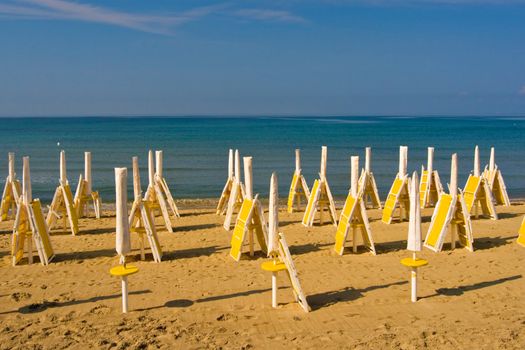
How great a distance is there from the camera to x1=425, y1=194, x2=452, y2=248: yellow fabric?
11227 millimetres

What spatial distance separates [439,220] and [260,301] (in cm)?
507

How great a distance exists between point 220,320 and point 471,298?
12.9 ft

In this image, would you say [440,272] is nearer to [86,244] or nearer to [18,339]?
[18,339]

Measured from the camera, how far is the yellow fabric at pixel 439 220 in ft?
36.8

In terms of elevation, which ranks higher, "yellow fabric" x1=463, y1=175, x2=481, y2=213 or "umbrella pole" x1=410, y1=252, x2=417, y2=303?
"yellow fabric" x1=463, y1=175, x2=481, y2=213

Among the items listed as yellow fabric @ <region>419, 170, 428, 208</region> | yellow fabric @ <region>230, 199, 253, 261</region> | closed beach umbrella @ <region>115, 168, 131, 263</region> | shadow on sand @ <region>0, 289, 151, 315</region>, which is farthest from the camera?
yellow fabric @ <region>419, 170, 428, 208</region>

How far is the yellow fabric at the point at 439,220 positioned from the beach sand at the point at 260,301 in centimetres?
30

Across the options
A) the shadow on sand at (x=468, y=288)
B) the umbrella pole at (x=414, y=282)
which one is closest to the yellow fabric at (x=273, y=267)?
the umbrella pole at (x=414, y=282)

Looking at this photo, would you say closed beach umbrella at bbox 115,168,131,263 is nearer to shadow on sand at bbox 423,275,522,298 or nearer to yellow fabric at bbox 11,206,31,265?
yellow fabric at bbox 11,206,31,265

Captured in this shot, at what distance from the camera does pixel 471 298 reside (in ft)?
27.3

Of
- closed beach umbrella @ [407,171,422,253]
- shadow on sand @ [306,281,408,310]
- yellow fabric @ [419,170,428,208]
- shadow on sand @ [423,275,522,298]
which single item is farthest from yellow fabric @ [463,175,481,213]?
closed beach umbrella @ [407,171,422,253]

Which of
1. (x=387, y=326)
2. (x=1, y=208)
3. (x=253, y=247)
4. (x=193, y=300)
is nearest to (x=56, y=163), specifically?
(x=1, y=208)

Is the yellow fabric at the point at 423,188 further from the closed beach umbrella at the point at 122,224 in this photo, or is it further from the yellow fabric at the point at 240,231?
the closed beach umbrella at the point at 122,224

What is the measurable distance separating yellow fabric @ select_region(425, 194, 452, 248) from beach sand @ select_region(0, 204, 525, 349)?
0.30 metres
